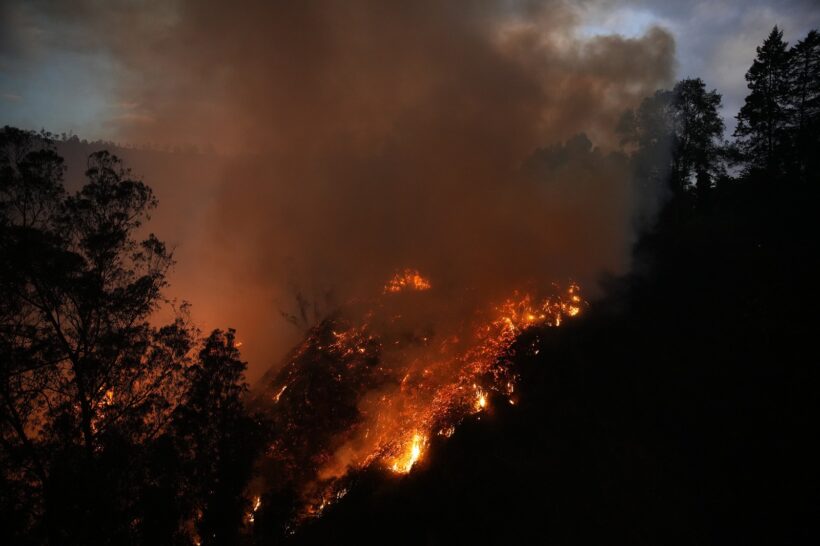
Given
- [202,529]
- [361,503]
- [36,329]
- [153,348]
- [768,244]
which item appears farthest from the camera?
[768,244]

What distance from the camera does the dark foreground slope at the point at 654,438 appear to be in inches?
770

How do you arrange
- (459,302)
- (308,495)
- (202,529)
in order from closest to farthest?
(202,529) < (308,495) < (459,302)

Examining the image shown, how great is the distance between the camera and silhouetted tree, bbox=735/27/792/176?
39.6 m

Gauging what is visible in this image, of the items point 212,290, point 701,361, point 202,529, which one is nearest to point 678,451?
point 701,361

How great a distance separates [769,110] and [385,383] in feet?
152

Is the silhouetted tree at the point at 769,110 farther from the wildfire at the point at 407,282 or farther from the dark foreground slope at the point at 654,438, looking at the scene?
the wildfire at the point at 407,282

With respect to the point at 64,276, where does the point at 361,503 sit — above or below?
below

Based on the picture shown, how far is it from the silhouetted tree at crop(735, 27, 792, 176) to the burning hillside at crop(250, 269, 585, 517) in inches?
970

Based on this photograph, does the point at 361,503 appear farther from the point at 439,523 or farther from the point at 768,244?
the point at 768,244

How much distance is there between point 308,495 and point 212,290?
73.7 meters

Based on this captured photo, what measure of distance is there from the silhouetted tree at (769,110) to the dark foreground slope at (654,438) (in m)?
10.3

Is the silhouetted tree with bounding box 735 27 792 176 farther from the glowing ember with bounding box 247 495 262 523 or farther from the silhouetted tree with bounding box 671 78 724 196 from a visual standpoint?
the glowing ember with bounding box 247 495 262 523

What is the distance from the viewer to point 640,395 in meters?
25.8

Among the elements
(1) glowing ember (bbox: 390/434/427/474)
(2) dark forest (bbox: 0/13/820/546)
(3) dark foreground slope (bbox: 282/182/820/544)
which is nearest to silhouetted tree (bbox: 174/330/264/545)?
(2) dark forest (bbox: 0/13/820/546)
